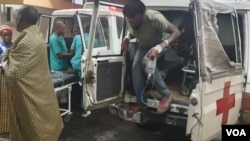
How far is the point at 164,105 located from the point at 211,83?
77cm

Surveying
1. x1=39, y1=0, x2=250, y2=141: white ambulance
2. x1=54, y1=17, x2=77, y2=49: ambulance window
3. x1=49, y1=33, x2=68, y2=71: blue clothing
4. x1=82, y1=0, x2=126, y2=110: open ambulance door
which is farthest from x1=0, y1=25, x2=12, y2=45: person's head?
x1=39, y1=0, x2=250, y2=141: white ambulance

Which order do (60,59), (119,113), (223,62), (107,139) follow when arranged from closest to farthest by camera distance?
(223,62), (119,113), (107,139), (60,59)

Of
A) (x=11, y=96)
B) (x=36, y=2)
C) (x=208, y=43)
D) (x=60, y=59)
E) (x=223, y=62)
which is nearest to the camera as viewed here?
(x=11, y=96)

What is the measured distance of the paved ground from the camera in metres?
5.07

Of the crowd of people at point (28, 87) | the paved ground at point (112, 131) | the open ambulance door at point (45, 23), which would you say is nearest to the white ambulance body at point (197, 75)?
the crowd of people at point (28, 87)

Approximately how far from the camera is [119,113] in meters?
4.37

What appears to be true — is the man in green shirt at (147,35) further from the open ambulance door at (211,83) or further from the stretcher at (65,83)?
the stretcher at (65,83)

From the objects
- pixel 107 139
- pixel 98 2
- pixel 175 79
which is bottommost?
pixel 107 139

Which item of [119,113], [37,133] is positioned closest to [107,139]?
[119,113]

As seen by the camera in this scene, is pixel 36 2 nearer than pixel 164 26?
No

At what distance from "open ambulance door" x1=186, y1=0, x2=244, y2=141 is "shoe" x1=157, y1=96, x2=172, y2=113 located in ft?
1.95

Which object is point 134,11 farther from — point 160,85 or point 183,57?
point 183,57

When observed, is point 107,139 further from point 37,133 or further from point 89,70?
point 37,133

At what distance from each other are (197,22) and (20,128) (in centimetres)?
218
